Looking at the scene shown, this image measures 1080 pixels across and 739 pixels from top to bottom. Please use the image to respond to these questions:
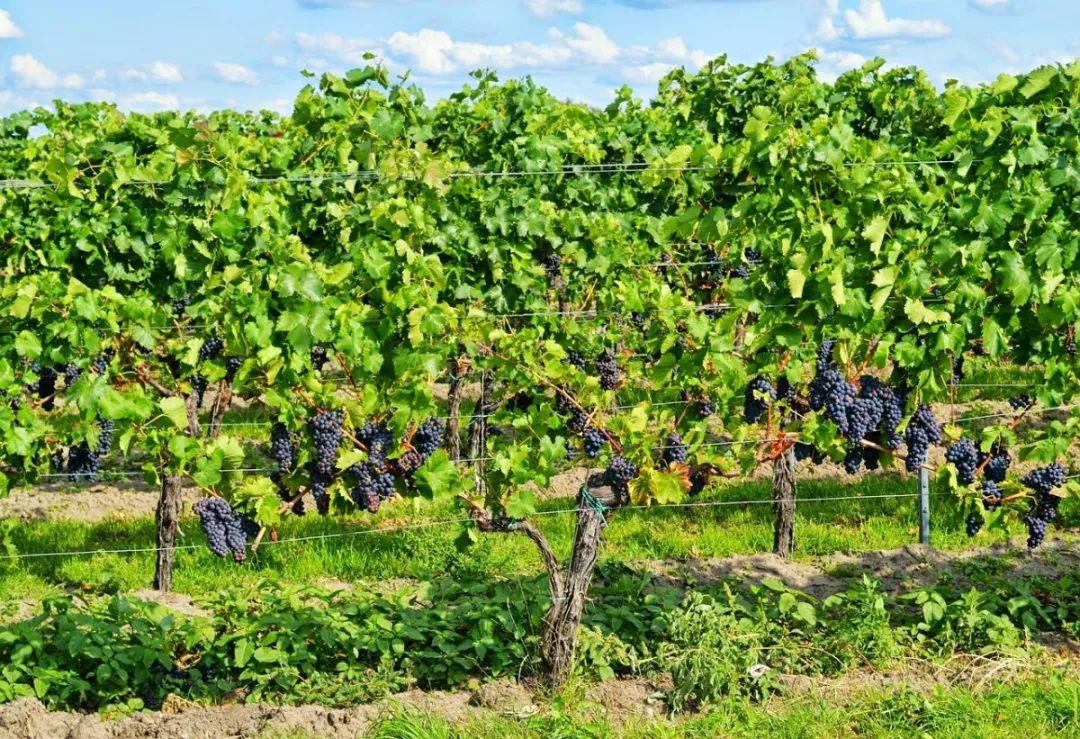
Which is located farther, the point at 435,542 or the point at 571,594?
the point at 435,542

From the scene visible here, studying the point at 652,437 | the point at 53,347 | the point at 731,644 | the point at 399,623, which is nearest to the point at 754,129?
the point at 652,437

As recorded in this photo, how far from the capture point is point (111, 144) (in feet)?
19.3

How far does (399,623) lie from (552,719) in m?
0.90

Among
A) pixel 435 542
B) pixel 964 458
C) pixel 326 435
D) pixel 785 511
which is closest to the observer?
pixel 326 435

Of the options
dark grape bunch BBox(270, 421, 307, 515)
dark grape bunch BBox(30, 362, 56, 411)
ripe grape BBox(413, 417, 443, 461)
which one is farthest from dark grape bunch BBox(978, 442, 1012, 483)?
dark grape bunch BBox(30, 362, 56, 411)

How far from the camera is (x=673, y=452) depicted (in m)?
5.65

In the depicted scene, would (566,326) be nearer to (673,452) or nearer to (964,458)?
(673,452)

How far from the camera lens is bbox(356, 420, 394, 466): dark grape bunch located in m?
5.37

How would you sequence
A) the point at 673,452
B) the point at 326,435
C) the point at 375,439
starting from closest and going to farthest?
the point at 326,435, the point at 375,439, the point at 673,452

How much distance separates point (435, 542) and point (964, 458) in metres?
3.06

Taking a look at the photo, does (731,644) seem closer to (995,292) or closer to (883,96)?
(995,292)

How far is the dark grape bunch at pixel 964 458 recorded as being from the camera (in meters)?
5.86

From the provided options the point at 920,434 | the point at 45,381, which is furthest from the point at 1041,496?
the point at 45,381

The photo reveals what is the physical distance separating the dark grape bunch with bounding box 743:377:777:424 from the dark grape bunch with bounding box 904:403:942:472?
26.0 inches
